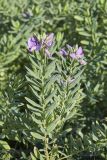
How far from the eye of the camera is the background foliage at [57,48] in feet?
5.46

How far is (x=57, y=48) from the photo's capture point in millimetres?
2197

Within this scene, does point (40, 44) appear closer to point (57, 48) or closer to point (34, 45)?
point (34, 45)

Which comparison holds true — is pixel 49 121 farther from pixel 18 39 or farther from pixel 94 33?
pixel 18 39

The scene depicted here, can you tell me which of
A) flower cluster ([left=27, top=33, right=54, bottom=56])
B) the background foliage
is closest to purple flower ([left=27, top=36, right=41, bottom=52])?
flower cluster ([left=27, top=33, right=54, bottom=56])

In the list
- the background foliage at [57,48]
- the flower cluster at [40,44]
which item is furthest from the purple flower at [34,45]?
the background foliage at [57,48]

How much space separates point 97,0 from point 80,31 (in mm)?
200

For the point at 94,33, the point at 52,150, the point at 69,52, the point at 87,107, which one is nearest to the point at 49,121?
the point at 52,150

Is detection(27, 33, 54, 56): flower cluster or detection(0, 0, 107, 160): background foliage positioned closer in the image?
detection(27, 33, 54, 56): flower cluster

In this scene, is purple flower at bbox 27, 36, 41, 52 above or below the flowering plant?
above

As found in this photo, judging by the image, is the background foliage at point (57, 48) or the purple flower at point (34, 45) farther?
the background foliage at point (57, 48)

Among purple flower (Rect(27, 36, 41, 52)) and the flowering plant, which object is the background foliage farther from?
purple flower (Rect(27, 36, 41, 52))

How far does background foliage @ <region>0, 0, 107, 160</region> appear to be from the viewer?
1.66 meters

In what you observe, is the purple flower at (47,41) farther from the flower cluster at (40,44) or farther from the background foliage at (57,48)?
the background foliage at (57,48)

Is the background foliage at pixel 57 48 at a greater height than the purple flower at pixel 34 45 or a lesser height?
lesser
